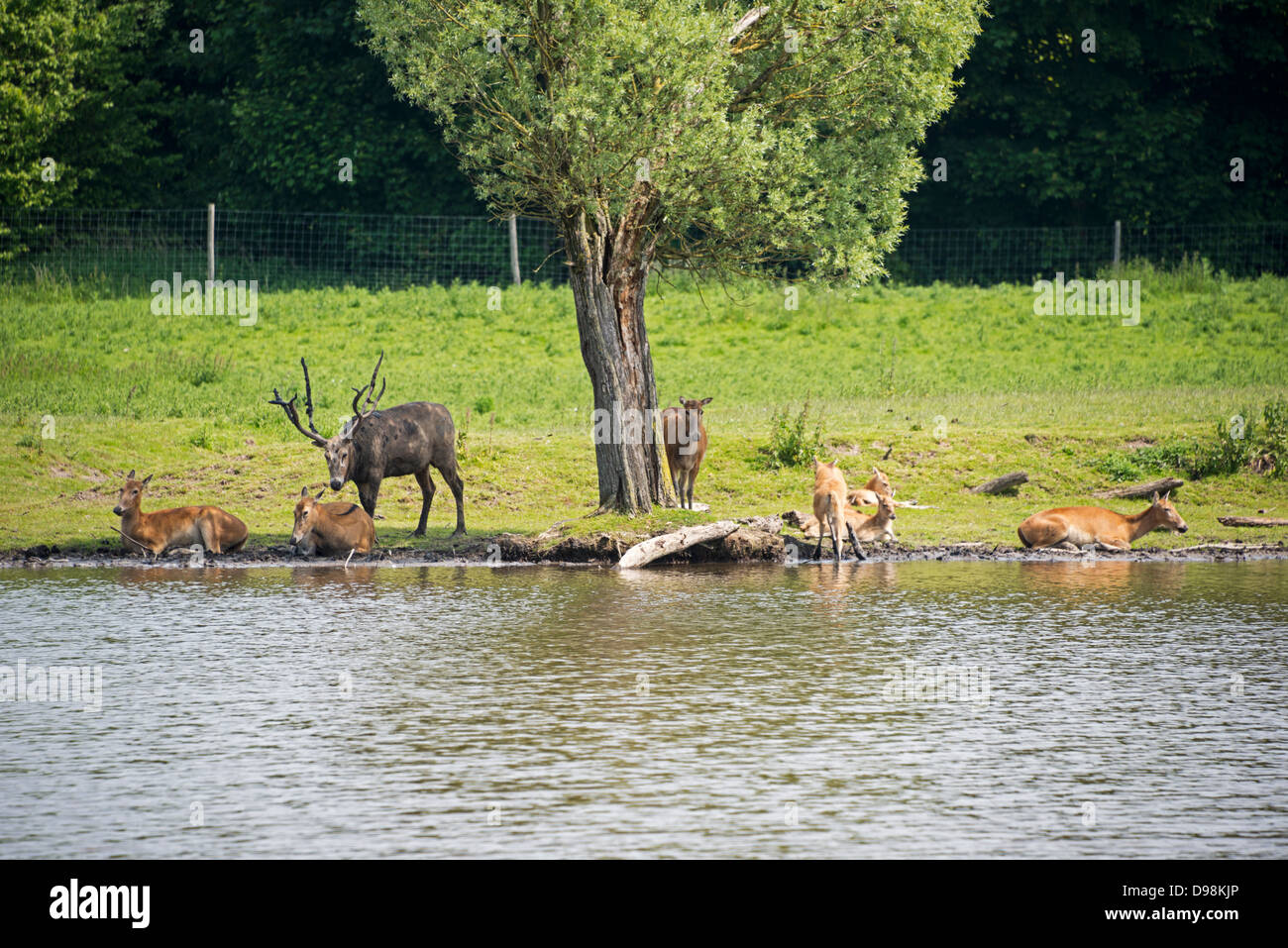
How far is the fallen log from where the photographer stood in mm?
18781

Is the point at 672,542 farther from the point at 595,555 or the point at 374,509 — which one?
the point at 374,509

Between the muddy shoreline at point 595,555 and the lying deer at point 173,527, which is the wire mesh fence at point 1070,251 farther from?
the lying deer at point 173,527

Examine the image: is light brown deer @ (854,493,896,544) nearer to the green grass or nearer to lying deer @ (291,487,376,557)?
the green grass

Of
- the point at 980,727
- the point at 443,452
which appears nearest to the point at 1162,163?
the point at 443,452

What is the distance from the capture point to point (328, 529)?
62.4ft

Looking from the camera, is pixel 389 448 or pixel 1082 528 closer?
pixel 1082 528

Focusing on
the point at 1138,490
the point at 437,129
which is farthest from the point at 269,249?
the point at 1138,490

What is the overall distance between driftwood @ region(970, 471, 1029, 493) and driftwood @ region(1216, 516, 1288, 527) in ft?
9.71

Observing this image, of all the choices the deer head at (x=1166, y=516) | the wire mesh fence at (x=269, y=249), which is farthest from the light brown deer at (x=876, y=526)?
the wire mesh fence at (x=269, y=249)

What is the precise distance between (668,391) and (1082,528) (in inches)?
447

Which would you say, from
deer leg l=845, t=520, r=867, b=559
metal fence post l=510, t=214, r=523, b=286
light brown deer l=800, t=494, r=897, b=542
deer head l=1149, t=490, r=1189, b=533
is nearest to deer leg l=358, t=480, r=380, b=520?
light brown deer l=800, t=494, r=897, b=542

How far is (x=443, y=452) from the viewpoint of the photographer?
20922 millimetres

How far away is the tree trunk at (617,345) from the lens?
19938 millimetres
